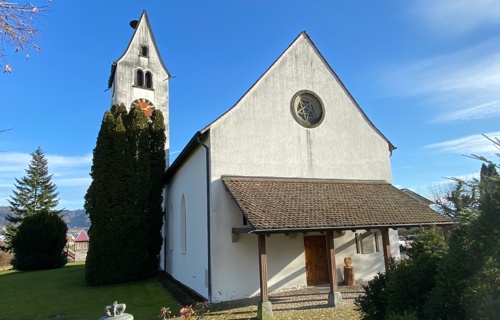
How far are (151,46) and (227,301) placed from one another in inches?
936

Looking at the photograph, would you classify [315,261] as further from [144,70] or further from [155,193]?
[144,70]

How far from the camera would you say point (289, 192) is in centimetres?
1310

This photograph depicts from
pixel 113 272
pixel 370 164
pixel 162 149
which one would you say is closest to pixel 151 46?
pixel 162 149

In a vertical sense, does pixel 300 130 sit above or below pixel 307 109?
below

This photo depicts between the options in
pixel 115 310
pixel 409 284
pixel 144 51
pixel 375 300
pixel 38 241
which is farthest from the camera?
pixel 144 51

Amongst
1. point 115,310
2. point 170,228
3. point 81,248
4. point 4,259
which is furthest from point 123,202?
point 81,248

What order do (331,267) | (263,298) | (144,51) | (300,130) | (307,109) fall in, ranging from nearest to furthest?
(263,298)
(331,267)
(300,130)
(307,109)
(144,51)

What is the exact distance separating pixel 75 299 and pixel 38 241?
1697cm

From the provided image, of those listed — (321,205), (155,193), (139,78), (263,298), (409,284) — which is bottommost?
(263,298)

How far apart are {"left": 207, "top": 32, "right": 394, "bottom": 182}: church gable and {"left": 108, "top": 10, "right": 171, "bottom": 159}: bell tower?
13588 mm

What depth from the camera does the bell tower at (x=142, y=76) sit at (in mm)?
26688

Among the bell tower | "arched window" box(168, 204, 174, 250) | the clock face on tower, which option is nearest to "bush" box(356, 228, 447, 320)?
"arched window" box(168, 204, 174, 250)

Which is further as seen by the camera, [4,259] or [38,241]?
[4,259]

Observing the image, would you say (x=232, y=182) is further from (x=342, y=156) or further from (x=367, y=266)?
(x=367, y=266)
